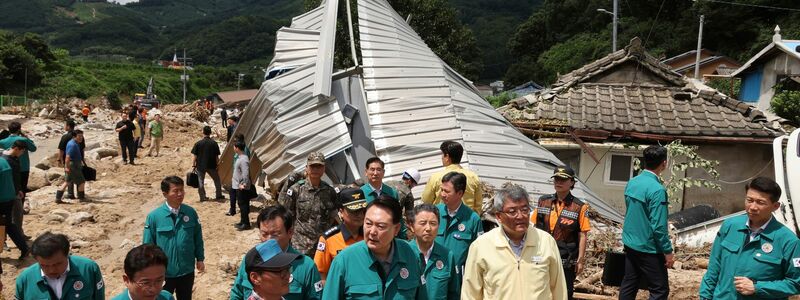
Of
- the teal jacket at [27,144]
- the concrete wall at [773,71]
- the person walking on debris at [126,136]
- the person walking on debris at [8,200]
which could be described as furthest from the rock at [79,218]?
the concrete wall at [773,71]

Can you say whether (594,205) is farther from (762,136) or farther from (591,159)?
(762,136)

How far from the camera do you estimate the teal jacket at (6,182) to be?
289 inches

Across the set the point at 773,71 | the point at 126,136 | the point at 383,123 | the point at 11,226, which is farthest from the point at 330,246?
the point at 773,71

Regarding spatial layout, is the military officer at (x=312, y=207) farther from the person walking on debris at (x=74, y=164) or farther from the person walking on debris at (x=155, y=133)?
the person walking on debris at (x=155, y=133)

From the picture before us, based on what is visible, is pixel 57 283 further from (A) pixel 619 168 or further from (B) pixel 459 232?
(A) pixel 619 168

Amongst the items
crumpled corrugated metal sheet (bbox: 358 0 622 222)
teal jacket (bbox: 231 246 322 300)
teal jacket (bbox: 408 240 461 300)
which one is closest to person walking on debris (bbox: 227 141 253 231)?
crumpled corrugated metal sheet (bbox: 358 0 622 222)

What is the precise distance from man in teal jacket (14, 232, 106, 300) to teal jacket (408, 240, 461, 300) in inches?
84.1

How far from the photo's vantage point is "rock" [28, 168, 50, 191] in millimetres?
12977

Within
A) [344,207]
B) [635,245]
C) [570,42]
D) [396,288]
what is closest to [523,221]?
[396,288]

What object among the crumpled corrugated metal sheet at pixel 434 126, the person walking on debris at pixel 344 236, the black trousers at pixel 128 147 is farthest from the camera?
the black trousers at pixel 128 147

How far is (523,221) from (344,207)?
1.21 metres

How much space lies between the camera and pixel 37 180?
1321 centimetres

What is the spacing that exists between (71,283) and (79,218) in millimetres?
6897

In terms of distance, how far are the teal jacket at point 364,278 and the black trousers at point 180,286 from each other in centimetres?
237
